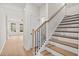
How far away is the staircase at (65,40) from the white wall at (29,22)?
0.86 ft

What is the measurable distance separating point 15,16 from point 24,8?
18 centimetres

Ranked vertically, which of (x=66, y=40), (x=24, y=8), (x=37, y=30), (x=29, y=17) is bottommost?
(x=66, y=40)

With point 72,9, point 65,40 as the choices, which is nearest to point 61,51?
point 65,40

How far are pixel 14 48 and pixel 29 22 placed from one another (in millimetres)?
450

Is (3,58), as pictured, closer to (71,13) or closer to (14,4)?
(14,4)

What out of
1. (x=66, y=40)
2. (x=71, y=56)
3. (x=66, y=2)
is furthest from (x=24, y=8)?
(x=71, y=56)

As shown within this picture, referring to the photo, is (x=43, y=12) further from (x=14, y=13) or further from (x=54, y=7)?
(x=14, y=13)

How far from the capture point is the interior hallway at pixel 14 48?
85.0 inches

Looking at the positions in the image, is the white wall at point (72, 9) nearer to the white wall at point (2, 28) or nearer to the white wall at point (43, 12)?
the white wall at point (43, 12)

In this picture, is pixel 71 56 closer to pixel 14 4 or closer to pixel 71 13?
pixel 71 13

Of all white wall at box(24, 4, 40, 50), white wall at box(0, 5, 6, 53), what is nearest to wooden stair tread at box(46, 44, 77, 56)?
white wall at box(24, 4, 40, 50)

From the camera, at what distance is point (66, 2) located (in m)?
2.18

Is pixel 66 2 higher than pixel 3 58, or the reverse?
pixel 66 2

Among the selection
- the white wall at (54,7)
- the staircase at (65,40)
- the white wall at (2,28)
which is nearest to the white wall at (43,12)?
the white wall at (54,7)
